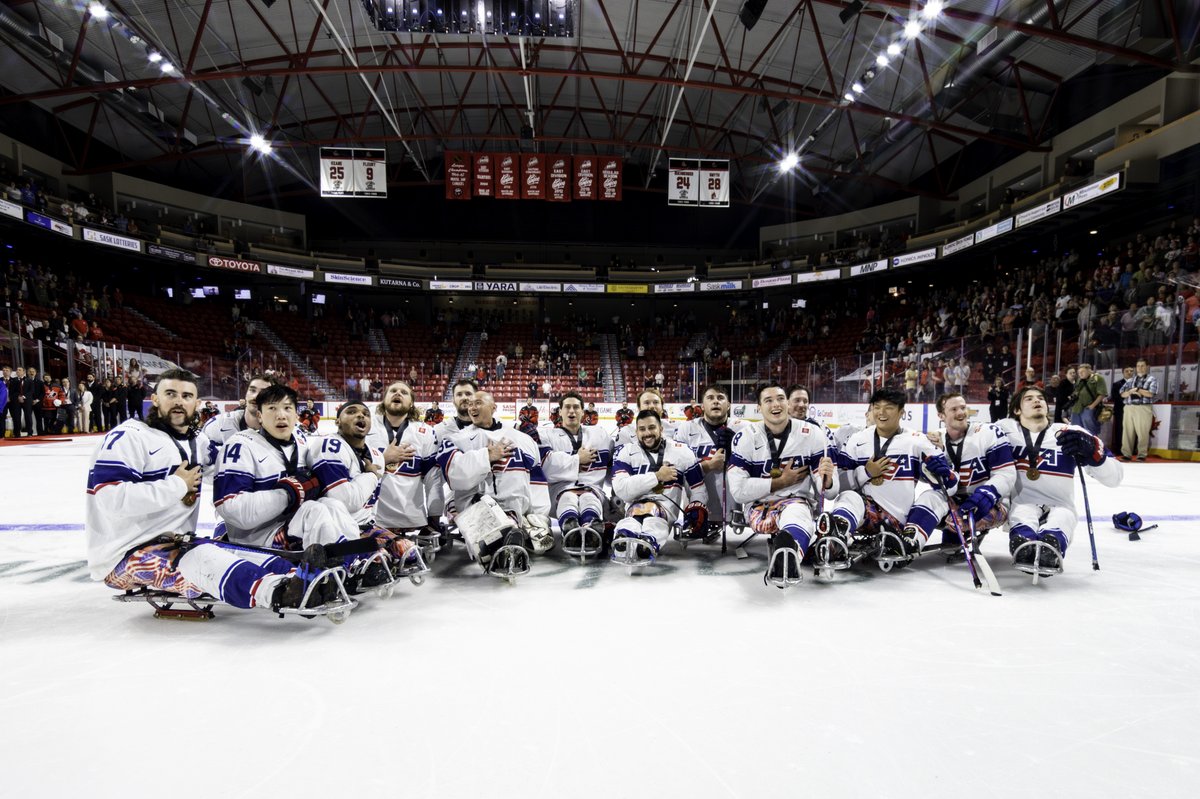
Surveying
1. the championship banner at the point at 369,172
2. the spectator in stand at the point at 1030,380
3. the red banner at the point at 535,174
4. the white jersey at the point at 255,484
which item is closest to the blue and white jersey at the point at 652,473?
the white jersey at the point at 255,484

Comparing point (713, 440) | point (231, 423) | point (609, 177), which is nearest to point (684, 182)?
point (609, 177)

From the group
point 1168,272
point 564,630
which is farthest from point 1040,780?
point 1168,272

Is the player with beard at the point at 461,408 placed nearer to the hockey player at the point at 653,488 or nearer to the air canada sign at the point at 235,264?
the hockey player at the point at 653,488

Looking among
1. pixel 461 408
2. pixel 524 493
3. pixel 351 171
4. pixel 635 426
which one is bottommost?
pixel 524 493

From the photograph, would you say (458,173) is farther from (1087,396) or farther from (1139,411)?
(1139,411)

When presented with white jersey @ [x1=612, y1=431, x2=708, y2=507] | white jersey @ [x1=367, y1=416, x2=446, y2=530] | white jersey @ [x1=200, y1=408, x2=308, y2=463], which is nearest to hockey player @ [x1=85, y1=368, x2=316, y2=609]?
white jersey @ [x1=200, y1=408, x2=308, y2=463]

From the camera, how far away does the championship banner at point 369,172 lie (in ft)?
54.7

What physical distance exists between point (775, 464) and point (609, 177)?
1537cm

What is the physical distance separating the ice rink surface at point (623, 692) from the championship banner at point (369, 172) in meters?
15.0

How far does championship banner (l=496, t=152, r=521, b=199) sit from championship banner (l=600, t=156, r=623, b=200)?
96.3 inches

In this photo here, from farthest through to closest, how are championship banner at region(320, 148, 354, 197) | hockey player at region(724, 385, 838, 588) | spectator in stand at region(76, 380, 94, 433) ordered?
championship banner at region(320, 148, 354, 197) → spectator in stand at region(76, 380, 94, 433) → hockey player at region(724, 385, 838, 588)

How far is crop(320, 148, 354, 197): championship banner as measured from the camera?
652 inches

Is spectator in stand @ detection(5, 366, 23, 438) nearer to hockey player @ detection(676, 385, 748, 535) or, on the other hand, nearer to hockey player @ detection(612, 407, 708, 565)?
→ hockey player @ detection(612, 407, 708, 565)

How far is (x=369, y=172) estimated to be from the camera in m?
16.8
